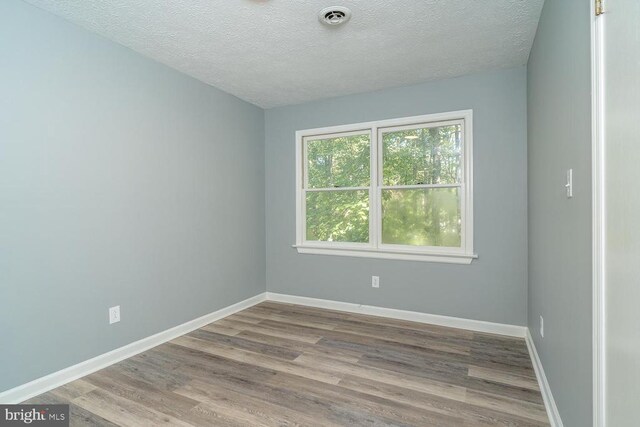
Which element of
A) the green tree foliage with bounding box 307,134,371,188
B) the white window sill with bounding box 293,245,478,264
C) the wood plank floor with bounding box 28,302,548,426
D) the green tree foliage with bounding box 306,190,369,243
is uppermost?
the green tree foliage with bounding box 307,134,371,188

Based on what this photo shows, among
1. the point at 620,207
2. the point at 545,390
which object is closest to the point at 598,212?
the point at 620,207

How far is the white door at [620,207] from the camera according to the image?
0.89m

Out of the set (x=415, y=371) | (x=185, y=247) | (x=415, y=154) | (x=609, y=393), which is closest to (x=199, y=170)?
(x=185, y=247)

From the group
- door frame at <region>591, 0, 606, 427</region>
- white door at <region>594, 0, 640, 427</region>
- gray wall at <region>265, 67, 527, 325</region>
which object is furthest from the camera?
gray wall at <region>265, 67, 527, 325</region>

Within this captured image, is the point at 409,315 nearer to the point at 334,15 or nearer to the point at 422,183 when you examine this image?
the point at 422,183

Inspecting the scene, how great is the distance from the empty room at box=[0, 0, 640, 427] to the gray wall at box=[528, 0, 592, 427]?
0.07 feet

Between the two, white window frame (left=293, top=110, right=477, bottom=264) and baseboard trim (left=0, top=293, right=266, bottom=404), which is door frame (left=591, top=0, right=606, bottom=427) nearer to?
white window frame (left=293, top=110, right=477, bottom=264)

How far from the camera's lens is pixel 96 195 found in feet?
8.09

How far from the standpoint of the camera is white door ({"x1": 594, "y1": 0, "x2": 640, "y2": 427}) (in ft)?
2.93

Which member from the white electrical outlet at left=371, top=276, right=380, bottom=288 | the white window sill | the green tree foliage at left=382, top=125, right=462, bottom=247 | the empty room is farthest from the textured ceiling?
the white electrical outlet at left=371, top=276, right=380, bottom=288

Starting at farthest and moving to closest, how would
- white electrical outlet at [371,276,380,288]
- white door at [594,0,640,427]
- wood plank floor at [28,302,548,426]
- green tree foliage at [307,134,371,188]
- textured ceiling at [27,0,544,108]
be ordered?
green tree foliage at [307,134,371,188] → white electrical outlet at [371,276,380,288] → textured ceiling at [27,0,544,108] → wood plank floor at [28,302,548,426] → white door at [594,0,640,427]

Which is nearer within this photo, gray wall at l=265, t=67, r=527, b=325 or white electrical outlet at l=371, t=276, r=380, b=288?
gray wall at l=265, t=67, r=527, b=325

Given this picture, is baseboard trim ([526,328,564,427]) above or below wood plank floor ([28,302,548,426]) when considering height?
Result: above

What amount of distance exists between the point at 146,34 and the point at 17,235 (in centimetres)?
169
